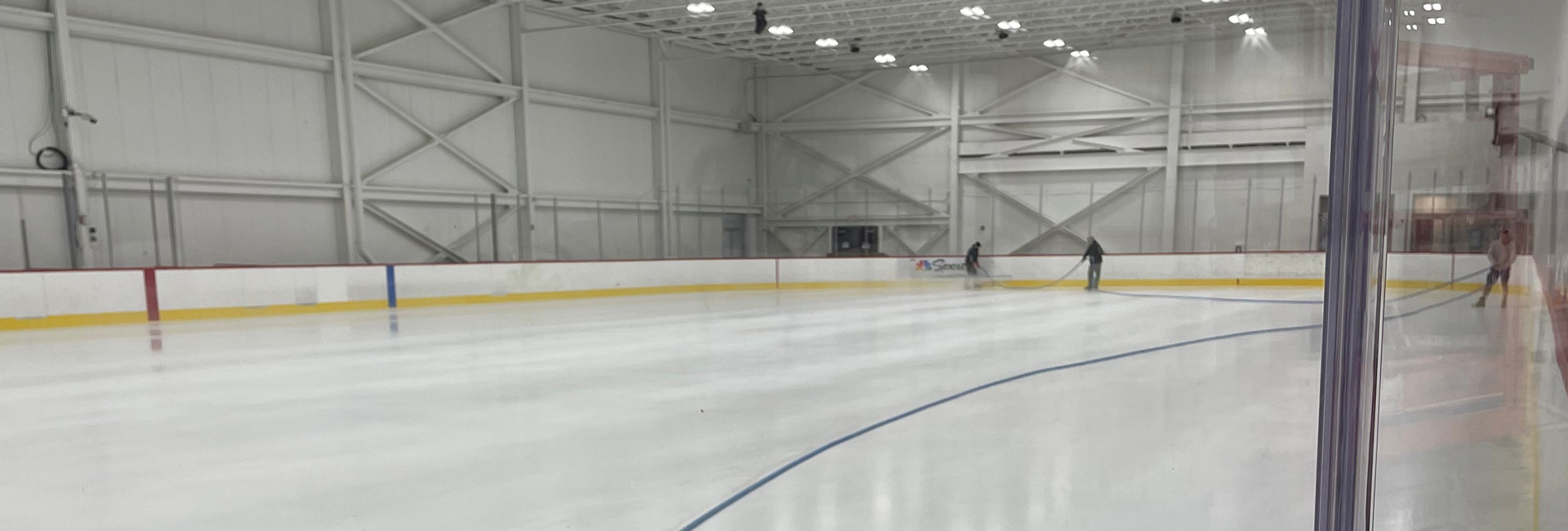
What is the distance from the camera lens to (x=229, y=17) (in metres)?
15.2

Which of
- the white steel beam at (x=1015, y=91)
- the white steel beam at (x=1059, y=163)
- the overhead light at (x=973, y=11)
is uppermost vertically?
the overhead light at (x=973, y=11)

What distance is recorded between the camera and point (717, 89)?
85.3ft

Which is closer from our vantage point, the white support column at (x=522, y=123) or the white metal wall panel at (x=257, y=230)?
the white metal wall panel at (x=257, y=230)

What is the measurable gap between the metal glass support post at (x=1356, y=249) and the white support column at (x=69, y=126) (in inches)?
684

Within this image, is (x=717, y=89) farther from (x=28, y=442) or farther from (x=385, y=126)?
(x=28, y=442)

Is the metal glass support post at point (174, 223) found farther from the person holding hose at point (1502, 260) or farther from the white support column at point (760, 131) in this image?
the person holding hose at point (1502, 260)

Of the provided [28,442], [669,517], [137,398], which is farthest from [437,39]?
[669,517]

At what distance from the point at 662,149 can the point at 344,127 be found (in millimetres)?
9048

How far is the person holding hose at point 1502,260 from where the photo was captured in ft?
3.63

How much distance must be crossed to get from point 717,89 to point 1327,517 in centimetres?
2544

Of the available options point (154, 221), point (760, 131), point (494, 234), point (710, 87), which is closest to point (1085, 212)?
point (760, 131)

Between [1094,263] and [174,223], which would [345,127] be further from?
[1094,263]

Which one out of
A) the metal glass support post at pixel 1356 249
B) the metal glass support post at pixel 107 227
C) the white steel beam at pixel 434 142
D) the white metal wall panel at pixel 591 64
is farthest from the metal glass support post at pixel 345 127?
the metal glass support post at pixel 1356 249

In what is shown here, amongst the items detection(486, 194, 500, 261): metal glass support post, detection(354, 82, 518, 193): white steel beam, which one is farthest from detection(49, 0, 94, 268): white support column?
detection(486, 194, 500, 261): metal glass support post
